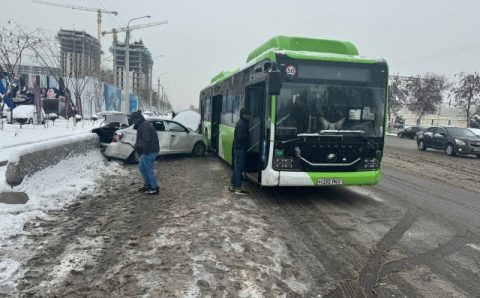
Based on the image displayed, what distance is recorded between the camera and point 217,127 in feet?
50.0

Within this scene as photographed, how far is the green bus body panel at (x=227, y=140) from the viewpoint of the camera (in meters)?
11.5

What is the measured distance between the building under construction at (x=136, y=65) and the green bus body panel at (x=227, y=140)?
3971 cm

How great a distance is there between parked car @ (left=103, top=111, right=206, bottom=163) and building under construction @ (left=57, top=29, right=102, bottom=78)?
92.7 feet

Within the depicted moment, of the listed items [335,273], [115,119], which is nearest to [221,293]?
[335,273]

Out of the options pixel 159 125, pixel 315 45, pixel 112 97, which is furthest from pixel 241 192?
pixel 112 97

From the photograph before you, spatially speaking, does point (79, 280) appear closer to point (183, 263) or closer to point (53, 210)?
point (183, 263)

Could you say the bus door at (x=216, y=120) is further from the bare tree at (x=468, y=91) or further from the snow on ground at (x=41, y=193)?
the bare tree at (x=468, y=91)

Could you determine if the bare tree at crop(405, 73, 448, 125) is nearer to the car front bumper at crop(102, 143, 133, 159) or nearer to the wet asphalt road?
the car front bumper at crop(102, 143, 133, 159)

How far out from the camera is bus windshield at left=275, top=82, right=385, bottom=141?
7965 millimetres

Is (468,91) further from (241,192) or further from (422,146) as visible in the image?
(241,192)

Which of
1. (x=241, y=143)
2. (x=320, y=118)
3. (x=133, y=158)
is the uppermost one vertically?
(x=320, y=118)

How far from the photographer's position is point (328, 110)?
320 inches

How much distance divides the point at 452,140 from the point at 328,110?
53.8 feet

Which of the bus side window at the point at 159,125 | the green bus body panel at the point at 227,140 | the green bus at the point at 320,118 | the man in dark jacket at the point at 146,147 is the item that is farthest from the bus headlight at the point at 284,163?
the bus side window at the point at 159,125
